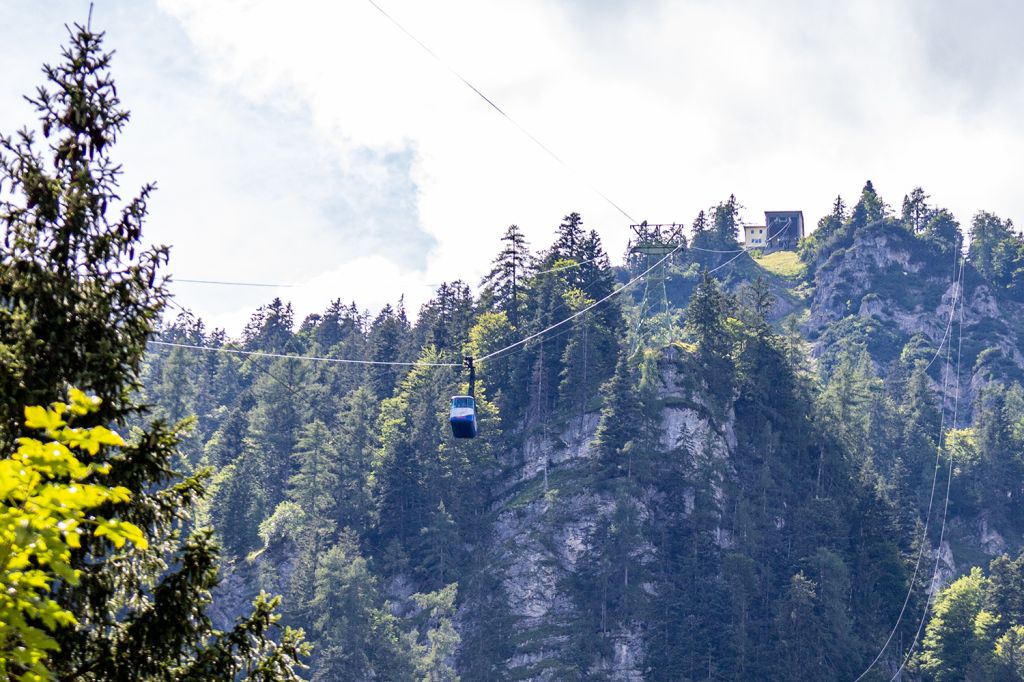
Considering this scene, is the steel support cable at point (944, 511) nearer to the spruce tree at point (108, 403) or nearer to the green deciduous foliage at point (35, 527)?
the spruce tree at point (108, 403)

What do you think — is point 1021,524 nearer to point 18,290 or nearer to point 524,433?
point 524,433

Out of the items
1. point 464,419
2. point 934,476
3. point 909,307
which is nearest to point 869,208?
point 909,307

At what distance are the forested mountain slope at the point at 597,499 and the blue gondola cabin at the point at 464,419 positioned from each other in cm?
3547

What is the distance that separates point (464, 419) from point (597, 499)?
52363mm

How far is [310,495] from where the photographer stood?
103m

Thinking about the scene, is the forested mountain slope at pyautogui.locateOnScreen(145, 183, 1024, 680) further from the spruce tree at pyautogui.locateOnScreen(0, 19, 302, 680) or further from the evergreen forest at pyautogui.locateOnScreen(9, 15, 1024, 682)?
the spruce tree at pyautogui.locateOnScreen(0, 19, 302, 680)

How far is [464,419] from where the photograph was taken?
4438cm

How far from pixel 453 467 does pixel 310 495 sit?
1284 centimetres

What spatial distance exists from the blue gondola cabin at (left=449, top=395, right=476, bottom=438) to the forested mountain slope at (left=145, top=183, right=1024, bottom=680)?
35470 mm

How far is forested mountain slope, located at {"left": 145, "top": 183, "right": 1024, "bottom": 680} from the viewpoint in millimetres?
83750

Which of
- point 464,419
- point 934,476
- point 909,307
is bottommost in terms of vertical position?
point 464,419

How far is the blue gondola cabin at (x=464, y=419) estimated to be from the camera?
144ft

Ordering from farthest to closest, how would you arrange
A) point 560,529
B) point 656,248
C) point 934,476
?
point 656,248, point 934,476, point 560,529

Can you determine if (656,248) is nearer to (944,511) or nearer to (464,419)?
(944,511)
